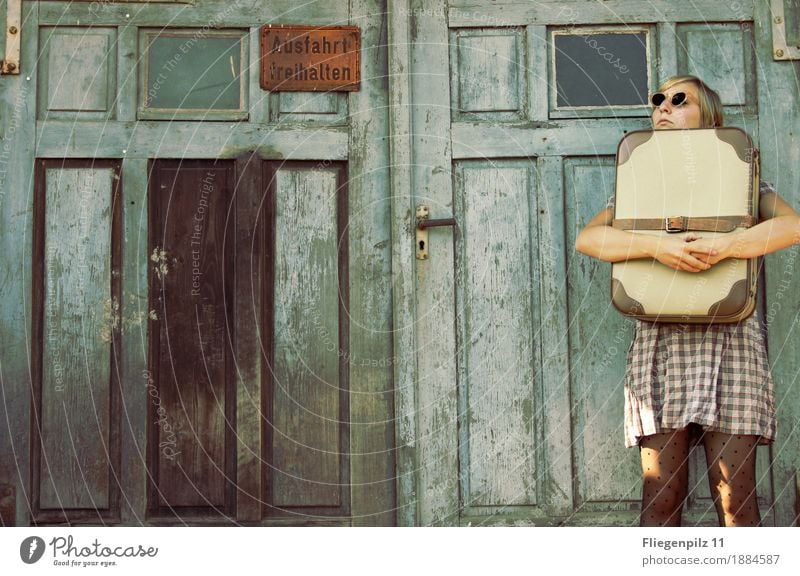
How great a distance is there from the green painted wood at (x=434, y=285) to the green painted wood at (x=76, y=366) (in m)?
1.28

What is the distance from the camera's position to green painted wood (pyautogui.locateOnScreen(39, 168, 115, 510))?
15.0 ft

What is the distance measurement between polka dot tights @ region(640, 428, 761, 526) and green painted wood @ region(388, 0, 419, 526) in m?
1.02

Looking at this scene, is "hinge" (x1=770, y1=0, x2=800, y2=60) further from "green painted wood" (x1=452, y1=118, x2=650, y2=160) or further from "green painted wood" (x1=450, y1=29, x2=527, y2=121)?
"green painted wood" (x1=450, y1=29, x2=527, y2=121)

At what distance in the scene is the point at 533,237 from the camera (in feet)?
15.3

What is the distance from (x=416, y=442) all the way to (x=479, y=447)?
0.26m

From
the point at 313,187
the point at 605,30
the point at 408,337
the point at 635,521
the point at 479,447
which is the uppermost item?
the point at 605,30

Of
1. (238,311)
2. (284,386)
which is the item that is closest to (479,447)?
(284,386)

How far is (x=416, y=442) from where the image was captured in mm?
4590

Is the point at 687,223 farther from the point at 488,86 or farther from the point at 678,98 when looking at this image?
the point at 488,86

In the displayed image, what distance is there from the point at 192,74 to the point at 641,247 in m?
2.05

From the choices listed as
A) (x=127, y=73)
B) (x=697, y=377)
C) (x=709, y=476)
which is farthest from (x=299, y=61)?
(x=709, y=476)

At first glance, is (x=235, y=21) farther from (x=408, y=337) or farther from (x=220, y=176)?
(x=408, y=337)
